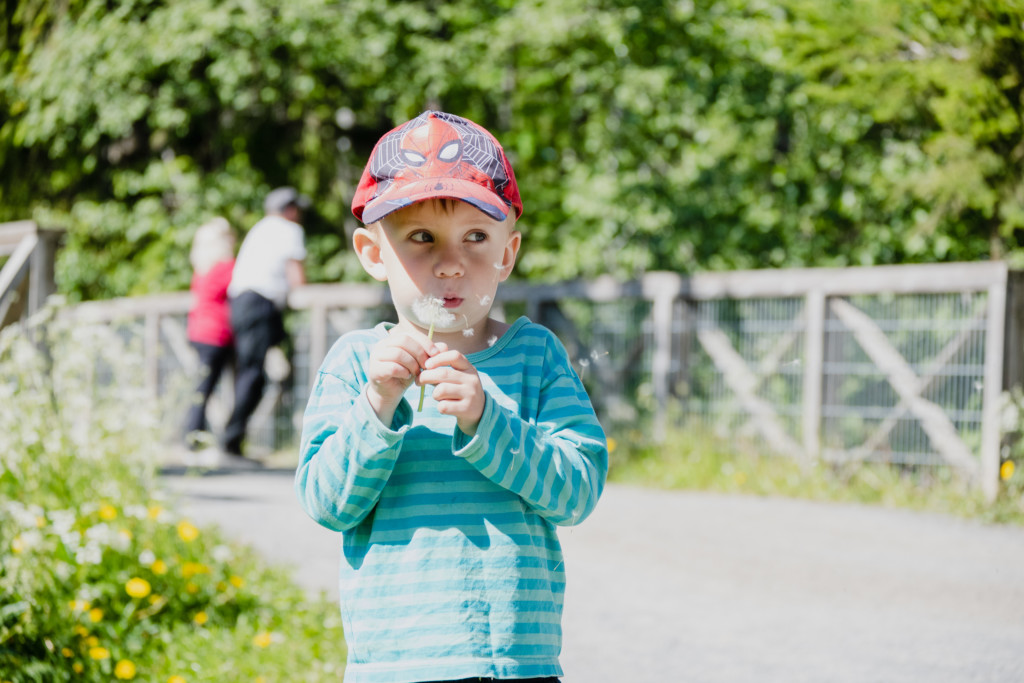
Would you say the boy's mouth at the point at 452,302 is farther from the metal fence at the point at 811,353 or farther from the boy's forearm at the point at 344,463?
the metal fence at the point at 811,353

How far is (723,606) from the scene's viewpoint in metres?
4.28

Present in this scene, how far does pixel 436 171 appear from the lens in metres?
1.76

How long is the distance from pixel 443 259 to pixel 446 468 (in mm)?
327

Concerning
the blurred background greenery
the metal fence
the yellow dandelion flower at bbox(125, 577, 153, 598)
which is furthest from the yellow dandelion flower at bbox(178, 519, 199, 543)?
the blurred background greenery

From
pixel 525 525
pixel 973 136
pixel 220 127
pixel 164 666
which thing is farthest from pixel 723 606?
Result: pixel 220 127

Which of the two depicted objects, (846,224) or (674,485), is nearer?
(674,485)

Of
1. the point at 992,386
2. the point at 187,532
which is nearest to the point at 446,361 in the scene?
the point at 187,532

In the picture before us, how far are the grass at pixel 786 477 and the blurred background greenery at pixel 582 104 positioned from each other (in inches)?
94.5

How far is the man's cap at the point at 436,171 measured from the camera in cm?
171

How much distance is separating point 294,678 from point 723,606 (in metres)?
1.77

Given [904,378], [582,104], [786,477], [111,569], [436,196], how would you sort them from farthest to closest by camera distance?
[582,104] → [786,477] → [904,378] → [111,569] → [436,196]

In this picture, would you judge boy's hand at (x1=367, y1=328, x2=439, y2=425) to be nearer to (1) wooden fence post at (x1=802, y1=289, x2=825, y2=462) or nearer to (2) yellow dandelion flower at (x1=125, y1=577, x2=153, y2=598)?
(2) yellow dandelion flower at (x1=125, y1=577, x2=153, y2=598)

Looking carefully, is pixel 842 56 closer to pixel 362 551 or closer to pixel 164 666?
pixel 164 666

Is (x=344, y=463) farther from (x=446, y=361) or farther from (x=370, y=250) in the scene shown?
(x=370, y=250)
